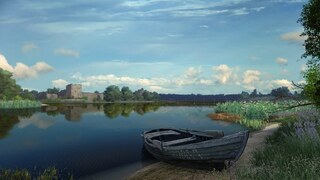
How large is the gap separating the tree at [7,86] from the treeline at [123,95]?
41.8 metres

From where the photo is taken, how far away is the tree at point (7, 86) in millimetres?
90250

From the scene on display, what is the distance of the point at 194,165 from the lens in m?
15.2

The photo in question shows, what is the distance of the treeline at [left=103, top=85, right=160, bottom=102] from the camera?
13162 cm

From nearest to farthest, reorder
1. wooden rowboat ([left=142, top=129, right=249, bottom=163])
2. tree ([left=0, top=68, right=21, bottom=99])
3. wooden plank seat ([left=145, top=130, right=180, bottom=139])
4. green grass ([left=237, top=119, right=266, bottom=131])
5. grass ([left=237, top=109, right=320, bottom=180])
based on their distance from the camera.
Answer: grass ([left=237, top=109, right=320, bottom=180]) < wooden rowboat ([left=142, top=129, right=249, bottom=163]) < wooden plank seat ([left=145, top=130, right=180, bottom=139]) < green grass ([left=237, top=119, right=266, bottom=131]) < tree ([left=0, top=68, right=21, bottom=99])

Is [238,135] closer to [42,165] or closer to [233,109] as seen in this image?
[42,165]

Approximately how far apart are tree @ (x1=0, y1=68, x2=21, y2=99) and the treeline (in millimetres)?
41849

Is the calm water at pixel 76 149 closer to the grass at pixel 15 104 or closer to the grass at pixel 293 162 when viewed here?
the grass at pixel 293 162

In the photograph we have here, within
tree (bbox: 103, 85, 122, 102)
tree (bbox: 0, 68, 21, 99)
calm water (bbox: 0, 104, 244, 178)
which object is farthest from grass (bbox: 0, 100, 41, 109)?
tree (bbox: 103, 85, 122, 102)

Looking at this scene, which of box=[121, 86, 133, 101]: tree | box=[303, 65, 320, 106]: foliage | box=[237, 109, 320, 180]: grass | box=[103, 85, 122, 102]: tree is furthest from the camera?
box=[121, 86, 133, 101]: tree

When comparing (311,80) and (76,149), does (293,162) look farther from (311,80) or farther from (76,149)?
(76,149)

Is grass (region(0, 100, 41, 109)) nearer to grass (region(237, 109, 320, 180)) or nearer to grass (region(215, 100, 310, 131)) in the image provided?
grass (region(215, 100, 310, 131))

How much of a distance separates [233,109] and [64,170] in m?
32.0

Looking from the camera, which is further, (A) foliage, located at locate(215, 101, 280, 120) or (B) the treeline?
(B) the treeline

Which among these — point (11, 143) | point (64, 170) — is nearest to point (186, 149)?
point (64, 170)
